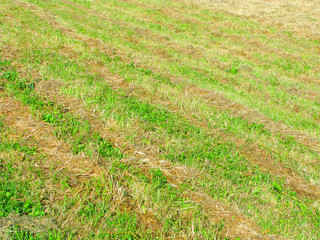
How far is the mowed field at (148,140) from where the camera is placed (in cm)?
337

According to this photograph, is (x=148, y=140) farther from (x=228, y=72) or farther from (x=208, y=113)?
(x=228, y=72)

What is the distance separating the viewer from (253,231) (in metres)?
3.40

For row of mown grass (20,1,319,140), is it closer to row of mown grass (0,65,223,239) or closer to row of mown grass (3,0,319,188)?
row of mown grass (3,0,319,188)

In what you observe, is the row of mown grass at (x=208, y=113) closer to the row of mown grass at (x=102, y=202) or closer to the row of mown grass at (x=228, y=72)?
the row of mown grass at (x=228, y=72)

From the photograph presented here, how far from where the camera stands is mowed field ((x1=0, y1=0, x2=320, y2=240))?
3367mm

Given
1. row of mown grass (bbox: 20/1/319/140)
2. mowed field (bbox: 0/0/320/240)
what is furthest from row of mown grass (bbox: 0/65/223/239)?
row of mown grass (bbox: 20/1/319/140)

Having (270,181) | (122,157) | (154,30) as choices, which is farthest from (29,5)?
(270,181)

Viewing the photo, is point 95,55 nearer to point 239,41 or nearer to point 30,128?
point 30,128

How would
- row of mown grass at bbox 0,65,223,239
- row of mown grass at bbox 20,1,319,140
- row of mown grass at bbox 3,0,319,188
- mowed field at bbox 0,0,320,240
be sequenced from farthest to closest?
row of mown grass at bbox 20,1,319,140 < row of mown grass at bbox 3,0,319,188 < mowed field at bbox 0,0,320,240 < row of mown grass at bbox 0,65,223,239

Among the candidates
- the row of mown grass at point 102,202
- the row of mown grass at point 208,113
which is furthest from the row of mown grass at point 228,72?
the row of mown grass at point 102,202

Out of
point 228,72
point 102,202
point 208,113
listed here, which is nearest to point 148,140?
point 102,202

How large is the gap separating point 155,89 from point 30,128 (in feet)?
10.5

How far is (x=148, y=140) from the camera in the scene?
193 inches

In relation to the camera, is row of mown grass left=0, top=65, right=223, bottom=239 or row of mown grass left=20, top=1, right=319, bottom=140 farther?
row of mown grass left=20, top=1, right=319, bottom=140
